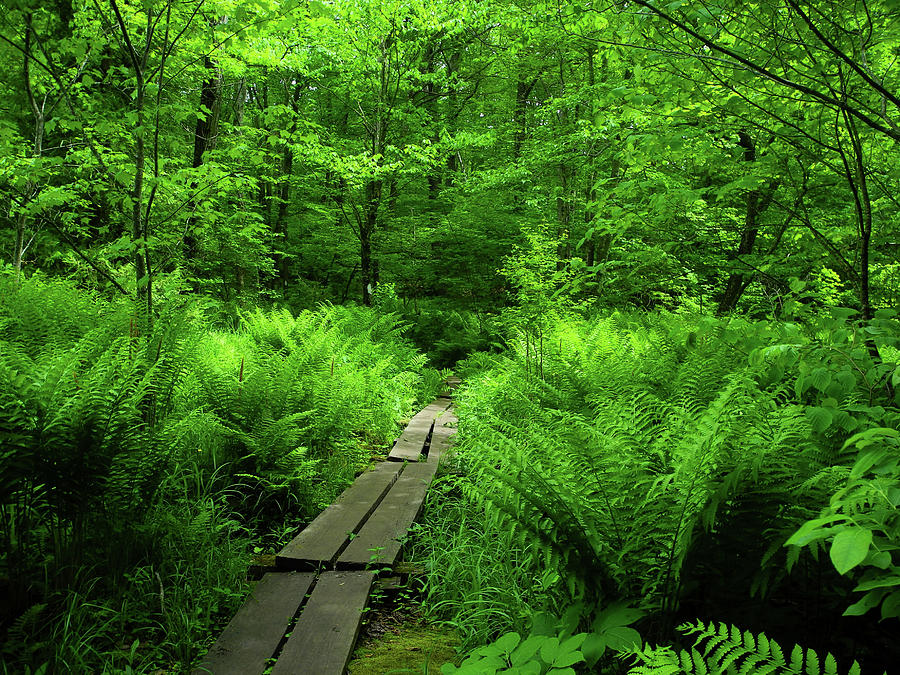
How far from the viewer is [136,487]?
8.24 feet

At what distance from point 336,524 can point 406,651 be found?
1.08m

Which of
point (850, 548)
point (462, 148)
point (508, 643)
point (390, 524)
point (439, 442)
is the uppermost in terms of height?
point (462, 148)

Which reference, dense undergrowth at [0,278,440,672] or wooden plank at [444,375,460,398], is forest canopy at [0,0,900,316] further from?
wooden plank at [444,375,460,398]

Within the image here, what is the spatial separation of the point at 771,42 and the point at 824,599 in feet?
8.88

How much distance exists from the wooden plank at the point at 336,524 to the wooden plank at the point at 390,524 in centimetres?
6

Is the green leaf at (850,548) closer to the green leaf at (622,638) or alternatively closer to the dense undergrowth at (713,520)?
the dense undergrowth at (713,520)

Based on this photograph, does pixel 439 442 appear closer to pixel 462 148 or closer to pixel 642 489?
pixel 642 489

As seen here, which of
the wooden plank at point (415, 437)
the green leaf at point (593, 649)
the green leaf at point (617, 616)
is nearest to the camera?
the green leaf at point (593, 649)

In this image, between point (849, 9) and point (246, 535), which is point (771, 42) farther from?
point (246, 535)

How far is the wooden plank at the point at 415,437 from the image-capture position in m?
4.63

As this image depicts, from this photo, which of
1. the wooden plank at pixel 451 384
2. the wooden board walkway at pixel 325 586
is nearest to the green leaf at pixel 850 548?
the wooden board walkway at pixel 325 586

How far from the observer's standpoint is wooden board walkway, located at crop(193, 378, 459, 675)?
2.02 m

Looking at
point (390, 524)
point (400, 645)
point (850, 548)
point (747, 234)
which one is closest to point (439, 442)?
point (390, 524)

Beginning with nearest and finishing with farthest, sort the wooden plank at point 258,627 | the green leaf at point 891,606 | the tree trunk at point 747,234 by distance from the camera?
the green leaf at point 891,606, the wooden plank at point 258,627, the tree trunk at point 747,234
